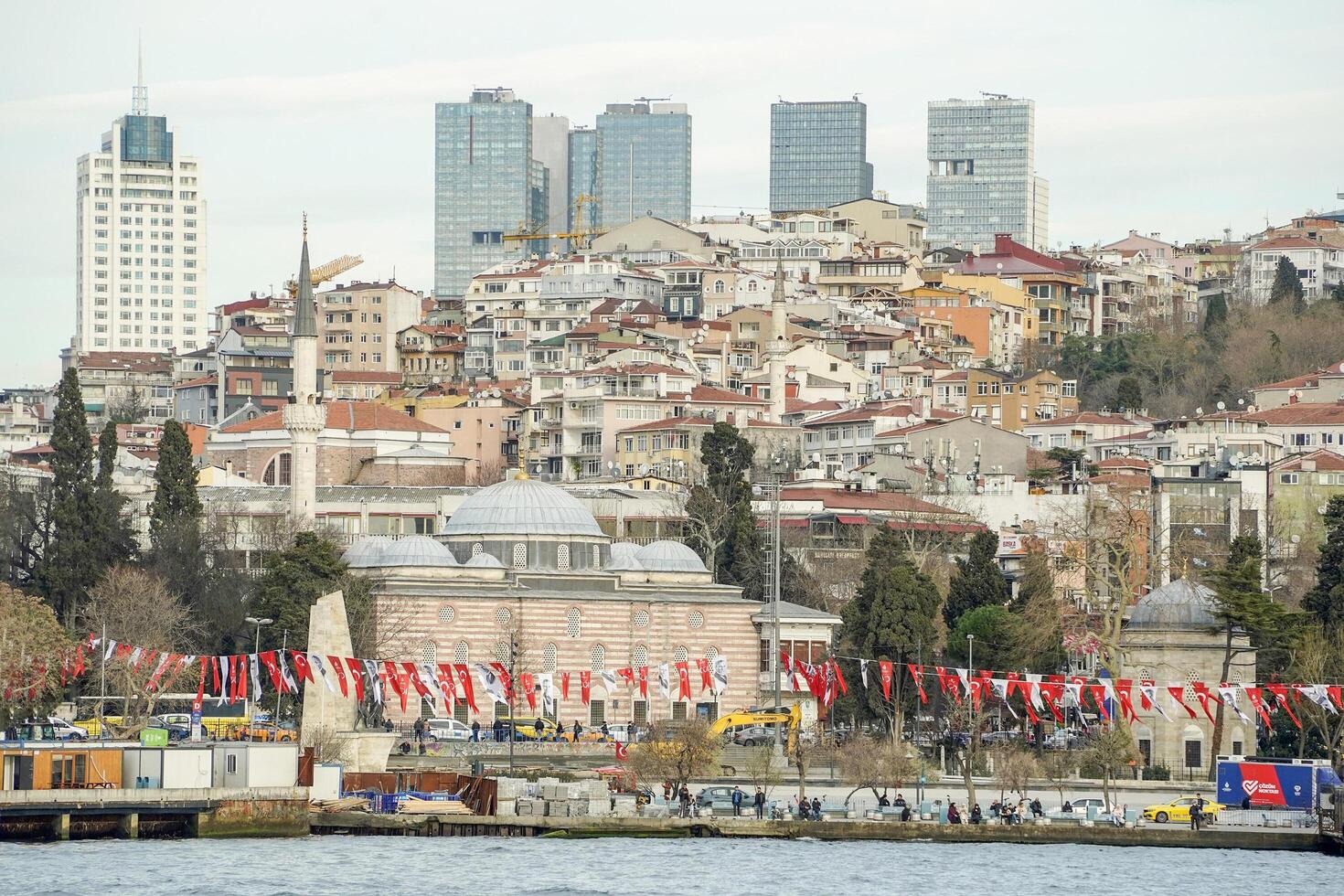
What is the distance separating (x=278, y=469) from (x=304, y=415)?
15.4m

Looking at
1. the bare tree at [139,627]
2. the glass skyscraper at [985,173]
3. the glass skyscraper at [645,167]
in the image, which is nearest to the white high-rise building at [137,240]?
the glass skyscraper at [645,167]

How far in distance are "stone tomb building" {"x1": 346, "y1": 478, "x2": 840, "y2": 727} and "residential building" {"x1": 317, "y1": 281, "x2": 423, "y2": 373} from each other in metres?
48.8

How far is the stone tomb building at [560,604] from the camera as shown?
67500mm

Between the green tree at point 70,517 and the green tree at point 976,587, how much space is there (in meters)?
19.7

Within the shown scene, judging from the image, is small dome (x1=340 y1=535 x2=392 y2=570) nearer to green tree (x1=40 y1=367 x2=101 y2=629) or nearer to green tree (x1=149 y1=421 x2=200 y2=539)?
green tree (x1=149 y1=421 x2=200 y2=539)

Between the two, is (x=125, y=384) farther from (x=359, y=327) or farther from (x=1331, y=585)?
(x=1331, y=585)

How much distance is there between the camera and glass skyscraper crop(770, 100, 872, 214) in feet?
619

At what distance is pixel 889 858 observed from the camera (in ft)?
160

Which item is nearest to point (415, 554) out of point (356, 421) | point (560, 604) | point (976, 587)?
point (560, 604)

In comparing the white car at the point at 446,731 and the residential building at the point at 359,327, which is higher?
the residential building at the point at 359,327

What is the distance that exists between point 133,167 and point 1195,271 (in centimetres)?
6421

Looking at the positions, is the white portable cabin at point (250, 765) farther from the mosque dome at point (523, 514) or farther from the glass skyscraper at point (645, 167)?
the glass skyscraper at point (645, 167)

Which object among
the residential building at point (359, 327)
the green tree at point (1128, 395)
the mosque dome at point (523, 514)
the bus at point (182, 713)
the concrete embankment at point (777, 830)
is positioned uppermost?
the residential building at point (359, 327)

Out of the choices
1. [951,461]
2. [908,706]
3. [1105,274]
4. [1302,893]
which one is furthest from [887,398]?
[1302,893]
